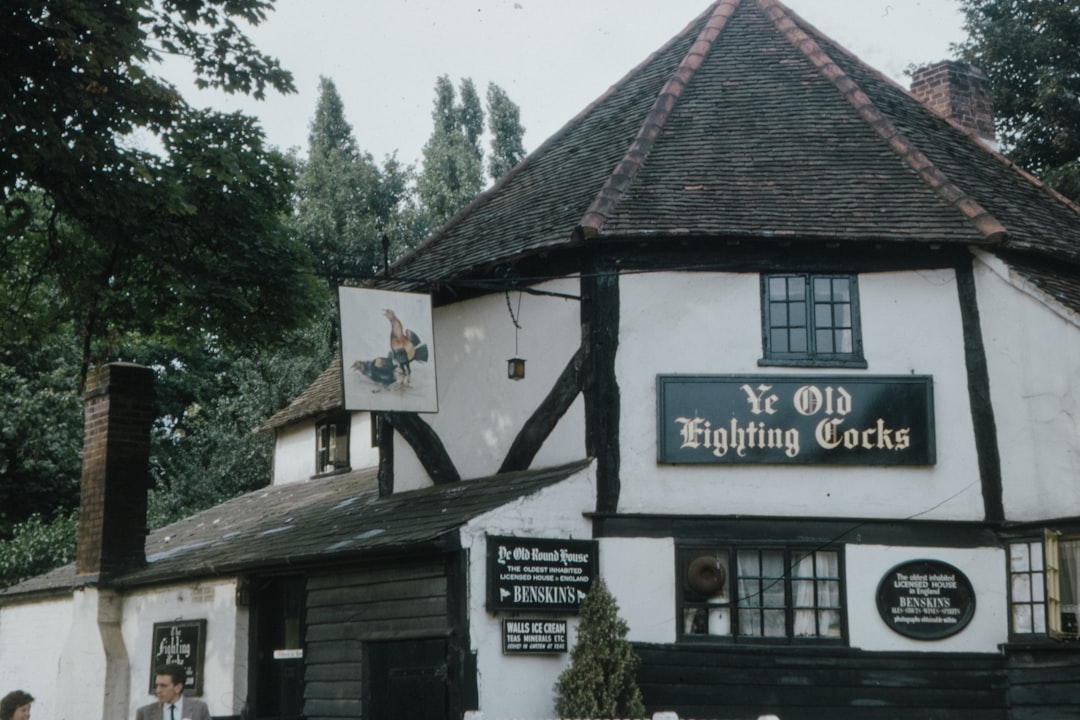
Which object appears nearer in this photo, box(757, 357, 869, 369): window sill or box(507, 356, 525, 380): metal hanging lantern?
box(757, 357, 869, 369): window sill

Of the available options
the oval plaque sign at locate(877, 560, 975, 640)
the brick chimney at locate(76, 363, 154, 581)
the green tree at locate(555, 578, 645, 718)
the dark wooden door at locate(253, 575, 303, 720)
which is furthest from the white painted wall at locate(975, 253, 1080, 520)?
the brick chimney at locate(76, 363, 154, 581)

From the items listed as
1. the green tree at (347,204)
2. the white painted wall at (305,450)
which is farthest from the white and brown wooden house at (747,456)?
the green tree at (347,204)

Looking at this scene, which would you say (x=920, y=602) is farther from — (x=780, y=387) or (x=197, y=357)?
(x=197, y=357)

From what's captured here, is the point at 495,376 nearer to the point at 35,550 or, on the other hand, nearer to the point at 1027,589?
the point at 1027,589

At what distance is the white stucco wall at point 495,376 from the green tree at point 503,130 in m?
29.1

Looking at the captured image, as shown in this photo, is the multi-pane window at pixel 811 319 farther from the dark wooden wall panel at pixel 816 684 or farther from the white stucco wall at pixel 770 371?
the dark wooden wall panel at pixel 816 684

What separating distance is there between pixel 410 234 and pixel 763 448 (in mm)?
27561

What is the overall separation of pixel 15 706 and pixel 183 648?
7.73 metres

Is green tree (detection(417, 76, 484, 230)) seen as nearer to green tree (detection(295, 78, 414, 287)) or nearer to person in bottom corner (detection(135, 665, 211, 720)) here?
green tree (detection(295, 78, 414, 287))

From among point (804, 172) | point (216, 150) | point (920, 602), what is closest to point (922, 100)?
point (804, 172)

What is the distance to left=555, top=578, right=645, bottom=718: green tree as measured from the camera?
1275 centimetres

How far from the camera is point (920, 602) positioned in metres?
13.7

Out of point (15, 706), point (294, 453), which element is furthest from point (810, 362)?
point (294, 453)

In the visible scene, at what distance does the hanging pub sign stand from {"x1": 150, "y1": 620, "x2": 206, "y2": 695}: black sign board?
23.4ft
